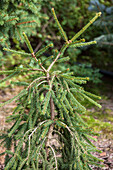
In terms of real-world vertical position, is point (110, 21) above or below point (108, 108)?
above

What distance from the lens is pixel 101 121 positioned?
2.49m

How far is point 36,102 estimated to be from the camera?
1225 millimetres

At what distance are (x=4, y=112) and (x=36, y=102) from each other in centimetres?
157

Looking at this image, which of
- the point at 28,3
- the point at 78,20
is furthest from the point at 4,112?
the point at 78,20

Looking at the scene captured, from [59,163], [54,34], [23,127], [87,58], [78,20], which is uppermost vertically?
[78,20]

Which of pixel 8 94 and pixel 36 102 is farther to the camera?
pixel 8 94

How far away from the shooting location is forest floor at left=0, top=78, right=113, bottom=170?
6.39 feet

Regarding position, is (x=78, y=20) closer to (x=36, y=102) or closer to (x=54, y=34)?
(x=54, y=34)

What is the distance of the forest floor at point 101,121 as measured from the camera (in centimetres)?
195

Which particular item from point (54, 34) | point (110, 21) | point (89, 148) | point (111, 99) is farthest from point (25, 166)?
point (54, 34)

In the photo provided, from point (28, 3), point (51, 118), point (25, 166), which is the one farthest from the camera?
point (28, 3)

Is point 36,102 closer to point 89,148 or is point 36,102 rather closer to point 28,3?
point 89,148

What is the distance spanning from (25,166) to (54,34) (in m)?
4.01

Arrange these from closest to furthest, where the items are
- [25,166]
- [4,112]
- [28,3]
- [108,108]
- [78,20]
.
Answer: [25,166] → [28,3] → [4,112] → [108,108] → [78,20]
